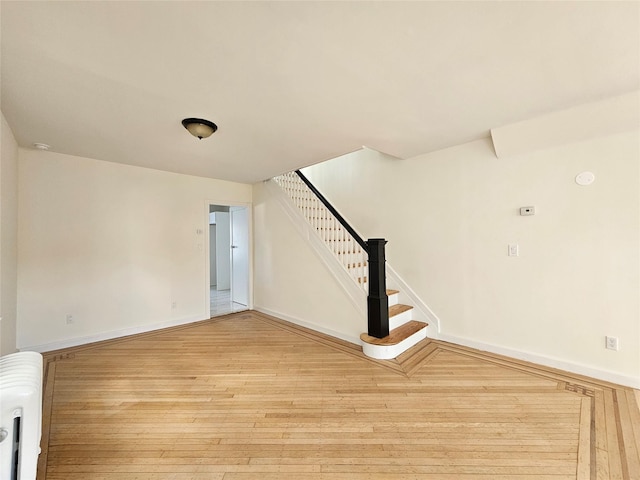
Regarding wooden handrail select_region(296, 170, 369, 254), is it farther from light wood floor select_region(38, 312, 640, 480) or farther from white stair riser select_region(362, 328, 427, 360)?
light wood floor select_region(38, 312, 640, 480)

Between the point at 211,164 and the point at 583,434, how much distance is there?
4.50 meters

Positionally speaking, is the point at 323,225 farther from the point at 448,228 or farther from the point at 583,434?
the point at 583,434

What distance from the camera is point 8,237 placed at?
262 cm

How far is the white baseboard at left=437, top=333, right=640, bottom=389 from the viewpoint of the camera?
7.54 feet

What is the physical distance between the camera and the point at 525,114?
2.39 metres

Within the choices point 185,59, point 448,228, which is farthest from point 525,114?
point 185,59

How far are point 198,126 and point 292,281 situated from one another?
264 centimetres

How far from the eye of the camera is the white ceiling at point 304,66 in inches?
52.7

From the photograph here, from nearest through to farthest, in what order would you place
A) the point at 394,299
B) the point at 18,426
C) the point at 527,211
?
the point at 18,426
the point at 527,211
the point at 394,299

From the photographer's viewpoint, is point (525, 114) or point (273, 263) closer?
point (525, 114)

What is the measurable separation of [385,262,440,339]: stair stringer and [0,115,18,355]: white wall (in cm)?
414

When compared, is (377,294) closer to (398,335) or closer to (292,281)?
(398,335)

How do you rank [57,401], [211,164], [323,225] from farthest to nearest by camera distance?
[323,225] < [211,164] < [57,401]

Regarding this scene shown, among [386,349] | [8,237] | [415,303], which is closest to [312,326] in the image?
[386,349]
